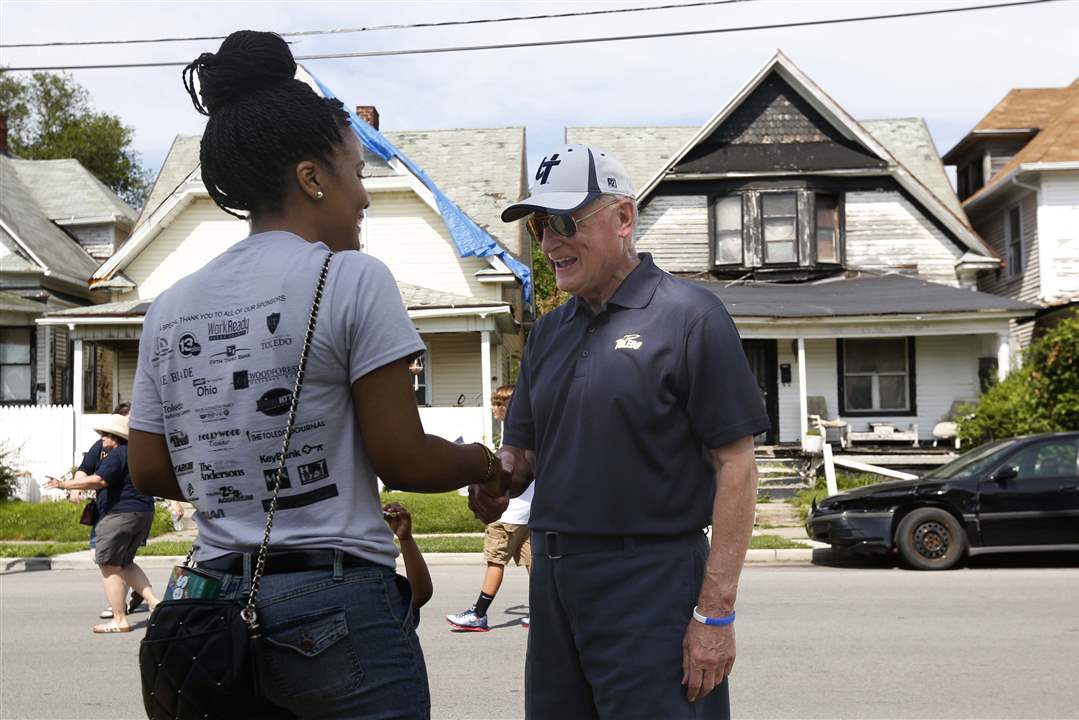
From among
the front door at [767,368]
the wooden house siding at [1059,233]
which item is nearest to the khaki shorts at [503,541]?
the front door at [767,368]

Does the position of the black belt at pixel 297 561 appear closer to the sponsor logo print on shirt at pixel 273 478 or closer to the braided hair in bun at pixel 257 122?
the sponsor logo print on shirt at pixel 273 478

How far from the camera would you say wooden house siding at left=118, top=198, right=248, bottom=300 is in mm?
25250

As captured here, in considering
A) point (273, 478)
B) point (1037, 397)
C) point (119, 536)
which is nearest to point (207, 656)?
point (273, 478)

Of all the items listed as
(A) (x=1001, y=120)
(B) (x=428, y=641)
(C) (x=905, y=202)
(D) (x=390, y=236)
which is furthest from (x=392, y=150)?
(B) (x=428, y=641)

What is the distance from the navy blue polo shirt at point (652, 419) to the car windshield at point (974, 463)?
1139 cm

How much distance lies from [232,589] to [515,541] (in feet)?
23.4

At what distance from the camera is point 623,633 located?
3143 mm

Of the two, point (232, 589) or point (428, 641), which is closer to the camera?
point (232, 589)

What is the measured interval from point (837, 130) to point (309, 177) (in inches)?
952

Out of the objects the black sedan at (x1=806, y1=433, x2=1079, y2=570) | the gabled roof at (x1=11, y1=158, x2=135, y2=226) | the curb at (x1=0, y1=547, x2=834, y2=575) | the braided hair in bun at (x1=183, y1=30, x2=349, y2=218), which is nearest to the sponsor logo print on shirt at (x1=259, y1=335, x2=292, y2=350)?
the braided hair in bun at (x1=183, y1=30, x2=349, y2=218)

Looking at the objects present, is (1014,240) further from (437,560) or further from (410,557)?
(410,557)

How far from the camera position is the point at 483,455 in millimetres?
2777

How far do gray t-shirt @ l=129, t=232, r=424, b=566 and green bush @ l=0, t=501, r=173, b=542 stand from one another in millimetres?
16037

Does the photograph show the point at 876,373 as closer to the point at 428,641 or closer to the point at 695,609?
the point at 428,641
